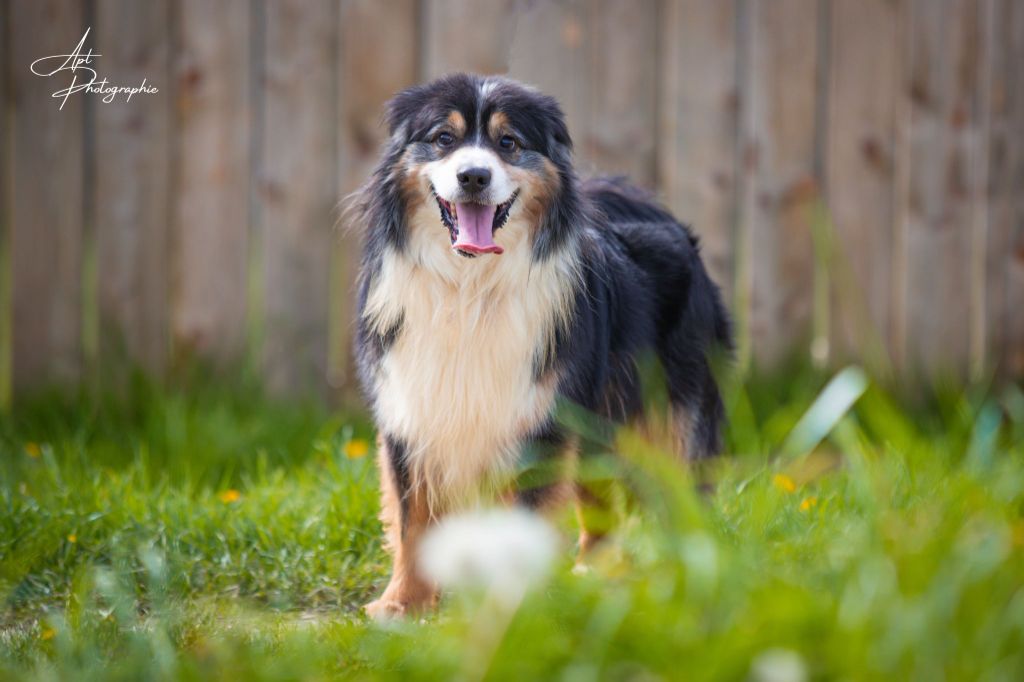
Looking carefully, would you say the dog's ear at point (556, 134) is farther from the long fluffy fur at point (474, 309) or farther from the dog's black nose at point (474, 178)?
the dog's black nose at point (474, 178)

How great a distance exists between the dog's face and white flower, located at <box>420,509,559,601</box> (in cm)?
120

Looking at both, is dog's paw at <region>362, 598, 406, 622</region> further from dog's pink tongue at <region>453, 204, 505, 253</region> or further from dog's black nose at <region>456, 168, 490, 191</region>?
dog's black nose at <region>456, 168, 490, 191</region>

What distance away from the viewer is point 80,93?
15.3 ft

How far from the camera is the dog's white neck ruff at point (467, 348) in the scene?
10.5 ft

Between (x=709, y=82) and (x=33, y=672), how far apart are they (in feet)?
11.7

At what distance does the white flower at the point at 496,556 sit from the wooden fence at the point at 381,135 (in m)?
2.81

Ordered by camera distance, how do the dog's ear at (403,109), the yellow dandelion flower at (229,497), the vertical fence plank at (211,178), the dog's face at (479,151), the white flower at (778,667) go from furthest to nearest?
the vertical fence plank at (211,178), the yellow dandelion flower at (229,497), the dog's ear at (403,109), the dog's face at (479,151), the white flower at (778,667)

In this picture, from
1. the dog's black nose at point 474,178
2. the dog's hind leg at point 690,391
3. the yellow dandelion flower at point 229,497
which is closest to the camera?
the dog's black nose at point 474,178

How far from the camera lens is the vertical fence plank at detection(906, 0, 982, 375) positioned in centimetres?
509

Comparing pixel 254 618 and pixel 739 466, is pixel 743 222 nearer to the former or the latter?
pixel 739 466

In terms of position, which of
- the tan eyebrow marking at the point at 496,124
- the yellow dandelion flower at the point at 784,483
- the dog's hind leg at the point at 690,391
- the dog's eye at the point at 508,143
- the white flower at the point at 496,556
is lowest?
the yellow dandelion flower at the point at 784,483

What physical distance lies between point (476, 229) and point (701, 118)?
6.79ft

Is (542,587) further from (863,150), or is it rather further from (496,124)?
(863,150)

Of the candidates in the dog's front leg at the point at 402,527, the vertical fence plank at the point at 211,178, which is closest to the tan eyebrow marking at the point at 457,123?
the dog's front leg at the point at 402,527
